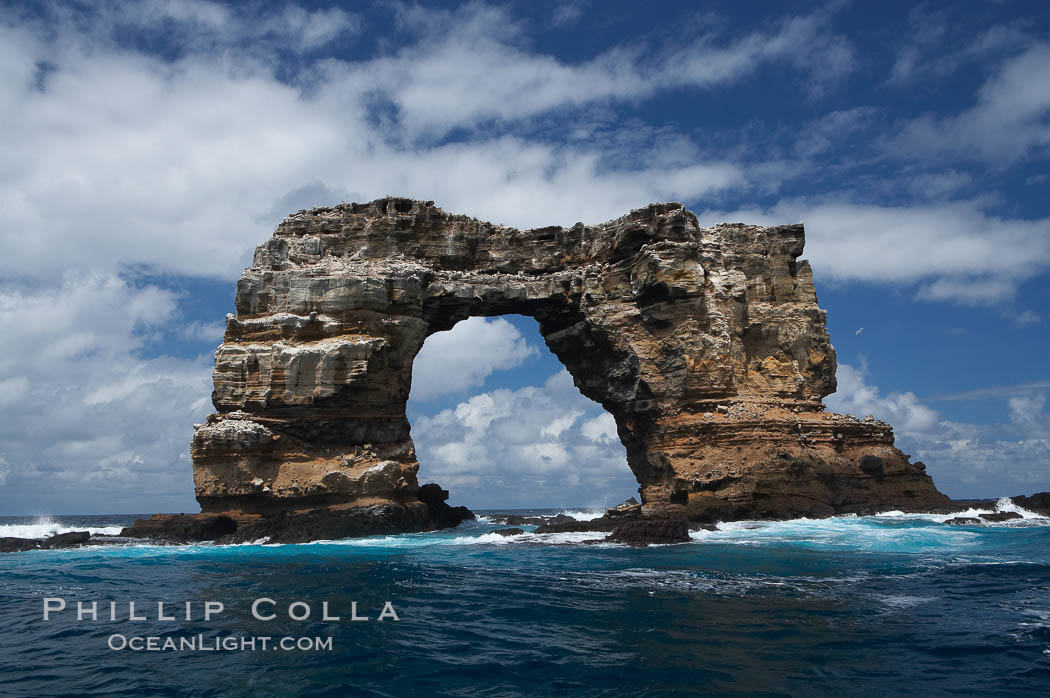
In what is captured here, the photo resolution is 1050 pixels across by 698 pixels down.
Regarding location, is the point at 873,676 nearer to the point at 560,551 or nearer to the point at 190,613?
the point at 190,613

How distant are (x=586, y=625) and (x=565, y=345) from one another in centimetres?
2532

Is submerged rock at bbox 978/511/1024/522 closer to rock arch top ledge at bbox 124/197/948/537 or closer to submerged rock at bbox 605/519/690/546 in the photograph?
rock arch top ledge at bbox 124/197/948/537

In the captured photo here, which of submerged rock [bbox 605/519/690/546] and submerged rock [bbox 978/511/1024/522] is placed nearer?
submerged rock [bbox 605/519/690/546]

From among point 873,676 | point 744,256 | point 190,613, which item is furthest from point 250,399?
point 873,676

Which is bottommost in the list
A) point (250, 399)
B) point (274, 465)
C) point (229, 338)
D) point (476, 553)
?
point (476, 553)

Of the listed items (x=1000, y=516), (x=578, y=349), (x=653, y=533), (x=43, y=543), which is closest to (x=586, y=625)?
(x=653, y=533)

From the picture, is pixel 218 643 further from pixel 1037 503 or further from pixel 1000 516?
pixel 1037 503

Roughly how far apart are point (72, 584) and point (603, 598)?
1255 centimetres

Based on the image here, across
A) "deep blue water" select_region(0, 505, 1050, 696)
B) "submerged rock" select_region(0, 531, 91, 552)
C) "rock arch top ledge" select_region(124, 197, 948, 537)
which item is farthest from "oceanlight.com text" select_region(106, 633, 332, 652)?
"submerged rock" select_region(0, 531, 91, 552)

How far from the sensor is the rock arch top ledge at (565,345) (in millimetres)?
28031

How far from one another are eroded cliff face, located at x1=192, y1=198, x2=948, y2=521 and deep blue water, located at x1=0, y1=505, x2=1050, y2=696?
869 cm

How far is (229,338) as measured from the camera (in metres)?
30.4

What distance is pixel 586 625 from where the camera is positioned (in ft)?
34.1

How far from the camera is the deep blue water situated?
7809 millimetres
